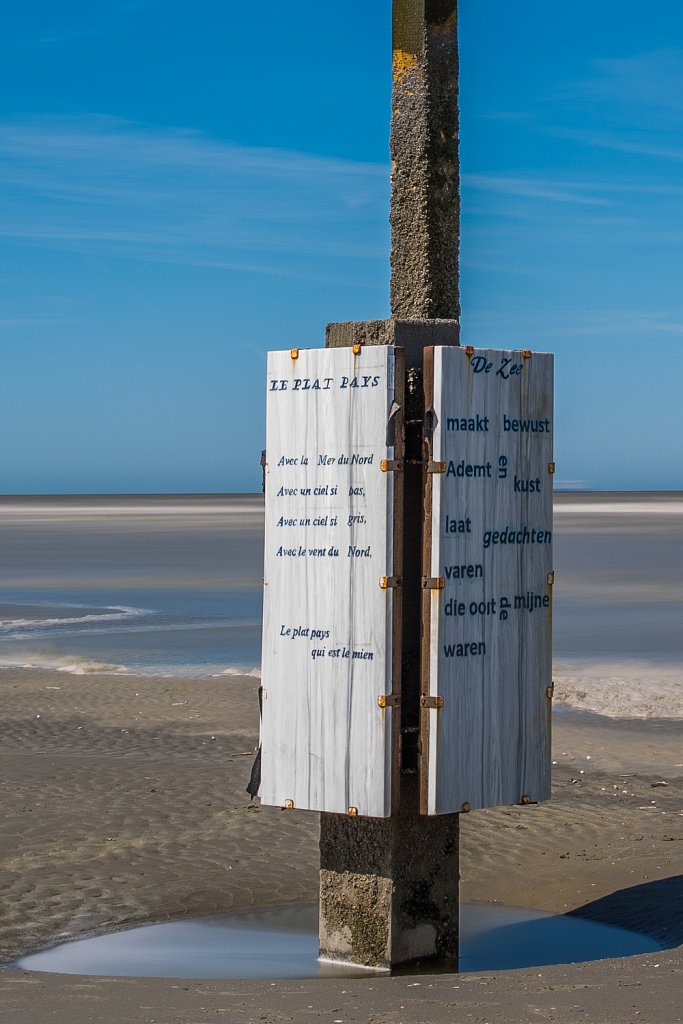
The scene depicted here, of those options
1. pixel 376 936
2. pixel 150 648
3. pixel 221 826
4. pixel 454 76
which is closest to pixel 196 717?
pixel 221 826

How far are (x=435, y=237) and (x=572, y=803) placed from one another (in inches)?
225

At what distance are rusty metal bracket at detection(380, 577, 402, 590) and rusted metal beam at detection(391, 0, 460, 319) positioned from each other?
4.92 feet

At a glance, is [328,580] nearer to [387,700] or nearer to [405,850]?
[387,700]

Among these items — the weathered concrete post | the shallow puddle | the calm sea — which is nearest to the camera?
the weathered concrete post

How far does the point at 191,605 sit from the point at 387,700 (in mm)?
23403

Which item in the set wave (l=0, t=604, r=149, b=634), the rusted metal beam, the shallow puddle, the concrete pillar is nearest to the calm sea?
wave (l=0, t=604, r=149, b=634)

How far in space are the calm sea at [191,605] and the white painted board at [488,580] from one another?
12.5 metres

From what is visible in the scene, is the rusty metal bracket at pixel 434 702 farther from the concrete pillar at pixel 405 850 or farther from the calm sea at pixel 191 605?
the calm sea at pixel 191 605

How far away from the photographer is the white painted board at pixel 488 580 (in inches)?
274

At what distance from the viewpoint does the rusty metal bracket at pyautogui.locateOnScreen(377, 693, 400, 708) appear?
6992 mm

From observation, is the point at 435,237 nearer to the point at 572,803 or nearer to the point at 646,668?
the point at 572,803

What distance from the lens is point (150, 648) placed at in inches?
892

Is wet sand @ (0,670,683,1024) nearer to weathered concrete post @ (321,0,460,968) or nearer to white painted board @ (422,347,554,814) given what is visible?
weathered concrete post @ (321,0,460,968)

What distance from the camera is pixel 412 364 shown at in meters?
7.25
